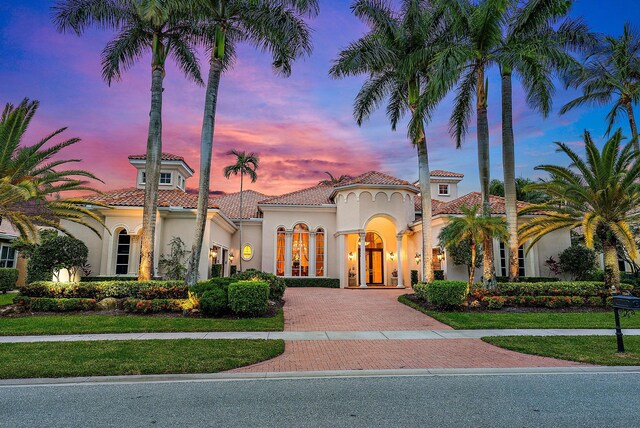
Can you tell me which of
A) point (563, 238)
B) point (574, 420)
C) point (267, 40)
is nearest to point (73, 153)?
point (267, 40)

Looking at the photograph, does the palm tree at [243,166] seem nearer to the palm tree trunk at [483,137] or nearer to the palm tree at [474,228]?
the palm tree trunk at [483,137]

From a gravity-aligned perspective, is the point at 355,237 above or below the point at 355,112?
below

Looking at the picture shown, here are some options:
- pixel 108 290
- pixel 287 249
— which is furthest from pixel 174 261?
pixel 287 249

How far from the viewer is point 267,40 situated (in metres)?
15.9

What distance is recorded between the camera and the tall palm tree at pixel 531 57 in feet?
49.5

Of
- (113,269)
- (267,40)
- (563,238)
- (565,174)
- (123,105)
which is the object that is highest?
(267,40)

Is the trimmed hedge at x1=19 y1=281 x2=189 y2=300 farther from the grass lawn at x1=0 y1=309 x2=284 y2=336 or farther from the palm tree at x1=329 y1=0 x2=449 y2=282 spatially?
the palm tree at x1=329 y1=0 x2=449 y2=282

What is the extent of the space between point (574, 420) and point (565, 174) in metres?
14.4

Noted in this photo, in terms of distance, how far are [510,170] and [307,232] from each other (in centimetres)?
1349

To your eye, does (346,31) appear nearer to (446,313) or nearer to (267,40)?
(267,40)

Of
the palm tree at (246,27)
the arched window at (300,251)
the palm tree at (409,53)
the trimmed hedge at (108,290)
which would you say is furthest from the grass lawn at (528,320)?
the arched window at (300,251)

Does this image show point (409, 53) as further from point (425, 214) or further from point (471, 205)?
point (471, 205)

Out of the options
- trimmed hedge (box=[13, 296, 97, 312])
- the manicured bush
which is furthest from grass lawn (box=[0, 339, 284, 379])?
trimmed hedge (box=[13, 296, 97, 312])

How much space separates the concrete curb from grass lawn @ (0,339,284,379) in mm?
193
